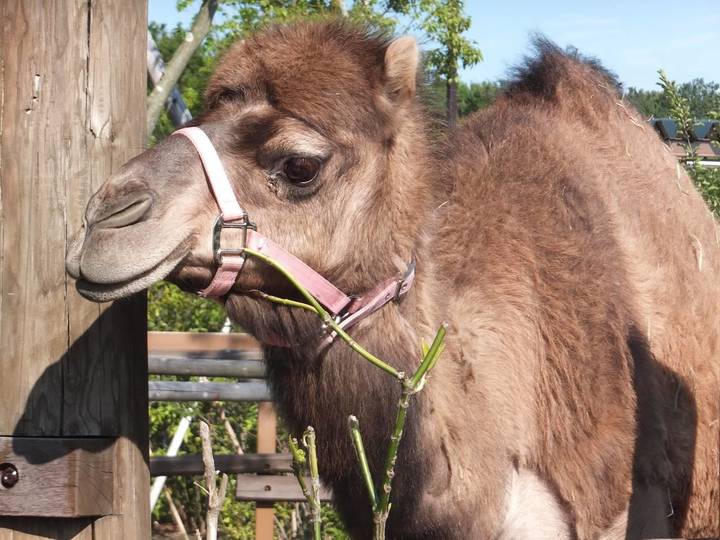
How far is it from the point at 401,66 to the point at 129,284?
4.39 ft

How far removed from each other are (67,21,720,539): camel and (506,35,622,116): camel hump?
15.6 inches

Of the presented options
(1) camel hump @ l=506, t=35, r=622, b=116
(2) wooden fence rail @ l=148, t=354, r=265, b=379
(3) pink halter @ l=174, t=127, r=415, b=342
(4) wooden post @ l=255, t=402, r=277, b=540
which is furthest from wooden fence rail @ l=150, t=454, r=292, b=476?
(3) pink halter @ l=174, t=127, r=415, b=342

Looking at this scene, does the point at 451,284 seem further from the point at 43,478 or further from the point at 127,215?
the point at 43,478

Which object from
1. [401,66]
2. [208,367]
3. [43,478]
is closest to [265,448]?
[208,367]

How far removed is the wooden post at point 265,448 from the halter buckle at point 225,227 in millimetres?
3827

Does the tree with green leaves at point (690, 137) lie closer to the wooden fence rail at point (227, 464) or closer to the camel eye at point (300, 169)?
the camel eye at point (300, 169)

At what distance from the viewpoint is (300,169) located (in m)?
3.54

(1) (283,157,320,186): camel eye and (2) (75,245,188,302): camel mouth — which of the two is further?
(1) (283,157,320,186): camel eye

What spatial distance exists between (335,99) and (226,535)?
5713 mm

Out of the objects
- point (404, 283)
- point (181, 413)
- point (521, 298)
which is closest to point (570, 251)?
point (521, 298)

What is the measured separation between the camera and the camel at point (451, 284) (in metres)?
3.50

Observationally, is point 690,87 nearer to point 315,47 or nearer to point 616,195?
point 616,195

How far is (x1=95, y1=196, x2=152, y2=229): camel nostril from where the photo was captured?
10.0 feet

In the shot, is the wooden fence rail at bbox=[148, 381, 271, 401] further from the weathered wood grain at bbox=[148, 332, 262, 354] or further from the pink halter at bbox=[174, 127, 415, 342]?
the pink halter at bbox=[174, 127, 415, 342]
